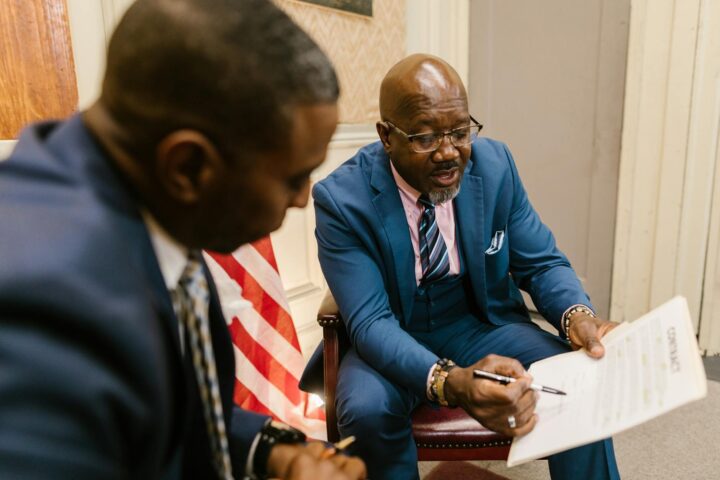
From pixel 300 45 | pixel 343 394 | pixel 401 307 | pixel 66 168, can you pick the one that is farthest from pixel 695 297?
pixel 66 168

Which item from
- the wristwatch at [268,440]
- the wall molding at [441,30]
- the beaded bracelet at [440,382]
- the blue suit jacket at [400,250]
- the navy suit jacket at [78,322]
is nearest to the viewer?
the navy suit jacket at [78,322]

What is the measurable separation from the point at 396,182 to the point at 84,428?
1.20 m

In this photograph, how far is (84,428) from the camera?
456mm

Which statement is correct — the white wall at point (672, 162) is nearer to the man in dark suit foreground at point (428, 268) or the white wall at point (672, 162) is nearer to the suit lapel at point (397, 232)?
the man in dark suit foreground at point (428, 268)

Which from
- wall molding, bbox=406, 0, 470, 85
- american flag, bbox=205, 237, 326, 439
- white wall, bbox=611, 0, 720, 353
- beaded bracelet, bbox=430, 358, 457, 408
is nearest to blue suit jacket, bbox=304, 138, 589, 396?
beaded bracelet, bbox=430, 358, 457, 408

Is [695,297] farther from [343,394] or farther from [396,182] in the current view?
[343,394]

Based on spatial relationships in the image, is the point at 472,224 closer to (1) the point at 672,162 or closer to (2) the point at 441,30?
(1) the point at 672,162

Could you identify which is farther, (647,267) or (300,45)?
(647,267)

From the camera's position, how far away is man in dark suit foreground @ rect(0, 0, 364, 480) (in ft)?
1.43

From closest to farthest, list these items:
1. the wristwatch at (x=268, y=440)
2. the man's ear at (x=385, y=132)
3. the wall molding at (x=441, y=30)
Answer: the wristwatch at (x=268, y=440)
the man's ear at (x=385, y=132)
the wall molding at (x=441, y=30)

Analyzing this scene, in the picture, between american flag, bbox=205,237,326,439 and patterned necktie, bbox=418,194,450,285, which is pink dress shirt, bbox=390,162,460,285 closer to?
patterned necktie, bbox=418,194,450,285

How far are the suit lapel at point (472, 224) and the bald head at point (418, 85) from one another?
25cm

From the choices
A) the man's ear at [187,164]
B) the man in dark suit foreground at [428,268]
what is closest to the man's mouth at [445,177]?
the man in dark suit foreground at [428,268]

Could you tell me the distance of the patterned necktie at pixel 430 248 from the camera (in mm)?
1539
